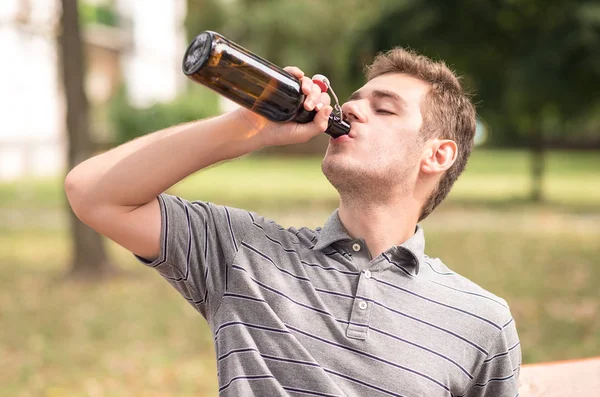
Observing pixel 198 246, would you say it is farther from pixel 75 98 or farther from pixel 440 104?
pixel 75 98

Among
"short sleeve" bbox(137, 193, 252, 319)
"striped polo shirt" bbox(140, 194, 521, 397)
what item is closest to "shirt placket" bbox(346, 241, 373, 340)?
"striped polo shirt" bbox(140, 194, 521, 397)

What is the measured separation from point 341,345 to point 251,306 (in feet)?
0.82

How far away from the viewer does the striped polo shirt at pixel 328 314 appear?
188cm

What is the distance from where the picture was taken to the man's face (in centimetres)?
201

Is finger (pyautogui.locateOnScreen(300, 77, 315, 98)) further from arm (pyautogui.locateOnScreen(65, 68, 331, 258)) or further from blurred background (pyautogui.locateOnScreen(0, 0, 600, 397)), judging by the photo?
blurred background (pyautogui.locateOnScreen(0, 0, 600, 397))

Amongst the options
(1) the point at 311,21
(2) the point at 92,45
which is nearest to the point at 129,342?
(1) the point at 311,21

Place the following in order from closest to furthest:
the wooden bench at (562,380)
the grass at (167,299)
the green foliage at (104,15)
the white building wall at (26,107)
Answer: the wooden bench at (562,380)
the grass at (167,299)
the white building wall at (26,107)
the green foliage at (104,15)

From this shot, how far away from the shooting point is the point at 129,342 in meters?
5.88

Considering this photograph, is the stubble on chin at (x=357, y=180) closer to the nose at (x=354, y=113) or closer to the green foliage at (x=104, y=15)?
the nose at (x=354, y=113)

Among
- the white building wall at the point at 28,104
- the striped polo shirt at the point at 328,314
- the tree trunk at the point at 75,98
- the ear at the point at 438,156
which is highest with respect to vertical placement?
the white building wall at the point at 28,104

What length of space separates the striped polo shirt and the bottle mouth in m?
0.36

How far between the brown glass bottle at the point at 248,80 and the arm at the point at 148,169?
4 centimetres

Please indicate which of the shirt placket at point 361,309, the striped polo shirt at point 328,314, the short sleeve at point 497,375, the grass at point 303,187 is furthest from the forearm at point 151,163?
the grass at point 303,187

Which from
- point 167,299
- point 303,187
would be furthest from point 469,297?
point 303,187
